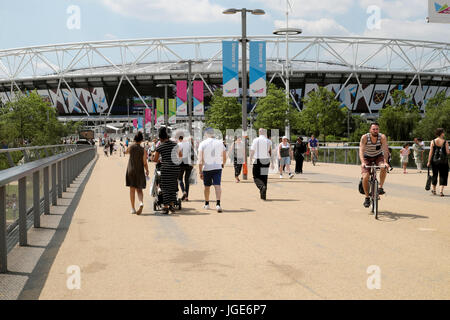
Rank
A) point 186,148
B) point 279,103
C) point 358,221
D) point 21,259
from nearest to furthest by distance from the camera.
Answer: point 21,259
point 358,221
point 186,148
point 279,103

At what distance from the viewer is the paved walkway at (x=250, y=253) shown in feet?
17.2

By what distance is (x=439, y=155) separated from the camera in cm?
1440

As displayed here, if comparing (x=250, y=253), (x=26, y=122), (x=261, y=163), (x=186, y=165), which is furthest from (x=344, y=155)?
(x=26, y=122)

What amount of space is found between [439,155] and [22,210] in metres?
A: 10.7

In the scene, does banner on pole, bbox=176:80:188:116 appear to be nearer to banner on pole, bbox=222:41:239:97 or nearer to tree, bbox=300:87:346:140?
banner on pole, bbox=222:41:239:97

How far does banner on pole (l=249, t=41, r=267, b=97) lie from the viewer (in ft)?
72.6

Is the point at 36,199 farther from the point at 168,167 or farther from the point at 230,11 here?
the point at 230,11

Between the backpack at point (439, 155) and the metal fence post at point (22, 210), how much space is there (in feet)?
34.8

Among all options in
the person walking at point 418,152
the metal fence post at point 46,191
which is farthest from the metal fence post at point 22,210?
the person walking at point 418,152

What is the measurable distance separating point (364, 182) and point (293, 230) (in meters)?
2.56

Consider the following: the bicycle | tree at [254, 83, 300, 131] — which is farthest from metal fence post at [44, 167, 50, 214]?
tree at [254, 83, 300, 131]

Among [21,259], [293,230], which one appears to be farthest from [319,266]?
[21,259]
